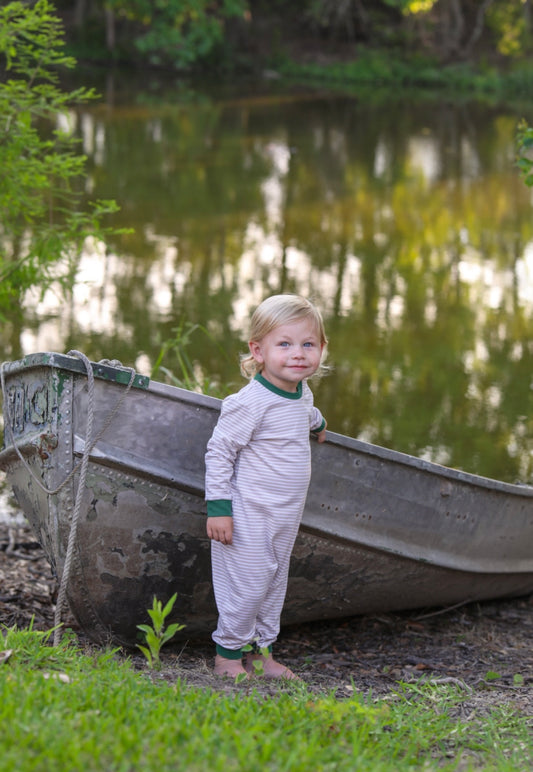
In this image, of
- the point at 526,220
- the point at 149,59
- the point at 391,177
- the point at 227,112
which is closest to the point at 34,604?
the point at 526,220

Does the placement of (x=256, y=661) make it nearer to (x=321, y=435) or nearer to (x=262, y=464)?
(x=262, y=464)

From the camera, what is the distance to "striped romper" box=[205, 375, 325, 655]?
3.31 meters

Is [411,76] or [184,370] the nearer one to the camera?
[184,370]

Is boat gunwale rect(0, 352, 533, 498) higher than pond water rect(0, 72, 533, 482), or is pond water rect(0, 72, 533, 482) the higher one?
boat gunwale rect(0, 352, 533, 498)

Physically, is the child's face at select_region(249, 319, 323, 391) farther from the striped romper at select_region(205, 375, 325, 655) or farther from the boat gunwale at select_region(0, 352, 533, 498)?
the boat gunwale at select_region(0, 352, 533, 498)

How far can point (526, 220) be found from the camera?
46.0 feet

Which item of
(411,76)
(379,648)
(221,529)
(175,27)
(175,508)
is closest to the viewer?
(221,529)

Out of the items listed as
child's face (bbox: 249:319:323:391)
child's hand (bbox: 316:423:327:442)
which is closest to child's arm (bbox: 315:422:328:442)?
child's hand (bbox: 316:423:327:442)

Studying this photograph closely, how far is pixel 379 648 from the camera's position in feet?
14.0

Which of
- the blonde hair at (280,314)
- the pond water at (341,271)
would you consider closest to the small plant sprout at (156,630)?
the blonde hair at (280,314)

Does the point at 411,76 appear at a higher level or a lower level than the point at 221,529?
higher

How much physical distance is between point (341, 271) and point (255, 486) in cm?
776

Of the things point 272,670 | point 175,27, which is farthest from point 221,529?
point 175,27

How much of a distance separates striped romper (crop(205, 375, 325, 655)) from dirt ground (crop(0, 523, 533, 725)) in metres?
0.32
